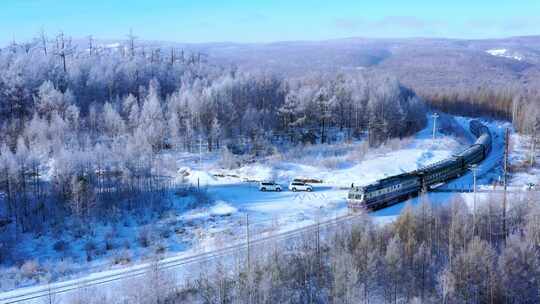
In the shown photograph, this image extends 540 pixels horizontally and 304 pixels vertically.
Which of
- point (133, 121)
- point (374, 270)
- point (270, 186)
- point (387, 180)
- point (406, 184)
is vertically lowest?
point (374, 270)

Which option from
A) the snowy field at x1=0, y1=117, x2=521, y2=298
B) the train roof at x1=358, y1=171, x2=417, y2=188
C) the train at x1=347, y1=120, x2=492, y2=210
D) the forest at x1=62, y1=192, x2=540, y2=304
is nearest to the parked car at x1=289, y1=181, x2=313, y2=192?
the snowy field at x1=0, y1=117, x2=521, y2=298

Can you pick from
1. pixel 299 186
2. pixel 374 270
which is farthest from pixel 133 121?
pixel 374 270

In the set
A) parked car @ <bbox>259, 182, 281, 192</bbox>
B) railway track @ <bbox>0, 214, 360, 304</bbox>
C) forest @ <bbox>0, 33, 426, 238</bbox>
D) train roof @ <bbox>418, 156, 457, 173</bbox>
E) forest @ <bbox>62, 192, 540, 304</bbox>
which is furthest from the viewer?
parked car @ <bbox>259, 182, 281, 192</bbox>

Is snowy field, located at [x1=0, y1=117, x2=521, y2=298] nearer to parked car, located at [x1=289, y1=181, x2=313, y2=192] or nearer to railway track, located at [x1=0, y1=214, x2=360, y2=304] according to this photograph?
parked car, located at [x1=289, y1=181, x2=313, y2=192]

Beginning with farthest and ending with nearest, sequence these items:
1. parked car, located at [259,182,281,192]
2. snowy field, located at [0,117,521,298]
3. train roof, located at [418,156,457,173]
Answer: parked car, located at [259,182,281,192] < train roof, located at [418,156,457,173] < snowy field, located at [0,117,521,298]

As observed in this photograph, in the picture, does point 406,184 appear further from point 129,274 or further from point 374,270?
point 129,274

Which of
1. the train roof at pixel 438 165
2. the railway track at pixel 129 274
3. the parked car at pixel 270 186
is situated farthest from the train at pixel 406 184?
the parked car at pixel 270 186
